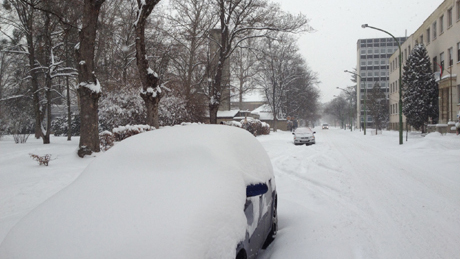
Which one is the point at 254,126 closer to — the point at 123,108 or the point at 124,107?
the point at 124,107

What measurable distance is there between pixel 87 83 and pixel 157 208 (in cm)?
1060

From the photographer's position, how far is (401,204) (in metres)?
6.44

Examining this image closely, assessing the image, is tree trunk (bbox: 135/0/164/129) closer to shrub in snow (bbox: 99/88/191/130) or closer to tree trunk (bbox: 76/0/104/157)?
tree trunk (bbox: 76/0/104/157)

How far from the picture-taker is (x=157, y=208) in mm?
2510

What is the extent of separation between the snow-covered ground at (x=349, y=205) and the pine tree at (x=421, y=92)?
24951 mm

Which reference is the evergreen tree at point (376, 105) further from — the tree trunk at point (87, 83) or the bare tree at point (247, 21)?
the tree trunk at point (87, 83)

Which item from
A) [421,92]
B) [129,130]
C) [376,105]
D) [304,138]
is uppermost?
[421,92]

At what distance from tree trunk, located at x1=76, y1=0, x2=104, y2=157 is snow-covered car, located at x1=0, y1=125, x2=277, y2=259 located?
29.2ft

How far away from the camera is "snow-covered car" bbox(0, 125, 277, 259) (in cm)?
222

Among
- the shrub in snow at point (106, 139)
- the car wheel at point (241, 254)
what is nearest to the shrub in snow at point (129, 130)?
the shrub in snow at point (106, 139)

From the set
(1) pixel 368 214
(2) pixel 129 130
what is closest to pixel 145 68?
(2) pixel 129 130

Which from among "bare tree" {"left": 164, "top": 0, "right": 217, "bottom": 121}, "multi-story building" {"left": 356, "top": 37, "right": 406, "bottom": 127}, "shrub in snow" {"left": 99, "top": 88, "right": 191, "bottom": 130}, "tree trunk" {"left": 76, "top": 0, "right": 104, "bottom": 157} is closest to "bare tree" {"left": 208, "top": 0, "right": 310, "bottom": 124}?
"bare tree" {"left": 164, "top": 0, "right": 217, "bottom": 121}

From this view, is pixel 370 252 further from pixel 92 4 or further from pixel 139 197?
pixel 92 4

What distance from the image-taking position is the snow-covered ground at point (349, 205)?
4281 millimetres
